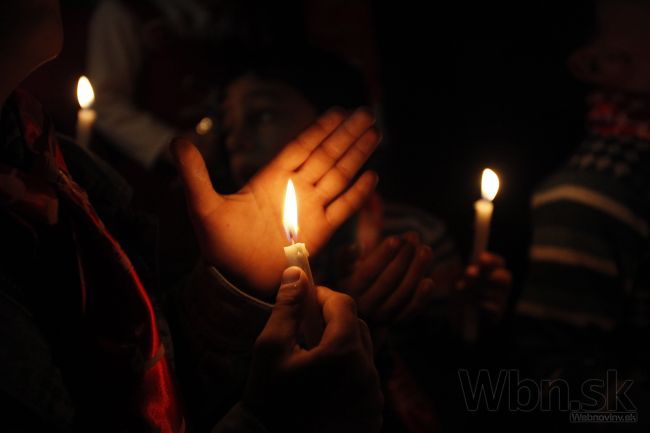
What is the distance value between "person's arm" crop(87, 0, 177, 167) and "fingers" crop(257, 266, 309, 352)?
191 centimetres

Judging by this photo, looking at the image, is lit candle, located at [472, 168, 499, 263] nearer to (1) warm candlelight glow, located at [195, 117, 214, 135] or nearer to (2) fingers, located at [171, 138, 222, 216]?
(2) fingers, located at [171, 138, 222, 216]

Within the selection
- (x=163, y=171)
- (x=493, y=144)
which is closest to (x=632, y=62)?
(x=493, y=144)

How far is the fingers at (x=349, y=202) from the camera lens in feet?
4.34

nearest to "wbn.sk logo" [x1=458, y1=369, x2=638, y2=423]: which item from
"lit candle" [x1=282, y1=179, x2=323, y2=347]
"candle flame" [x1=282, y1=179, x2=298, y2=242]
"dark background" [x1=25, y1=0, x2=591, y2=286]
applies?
"lit candle" [x1=282, y1=179, x2=323, y2=347]

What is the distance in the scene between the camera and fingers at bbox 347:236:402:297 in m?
1.50

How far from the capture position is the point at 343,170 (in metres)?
1.31

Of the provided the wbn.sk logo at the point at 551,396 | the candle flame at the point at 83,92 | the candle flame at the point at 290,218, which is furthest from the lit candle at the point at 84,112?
the wbn.sk logo at the point at 551,396

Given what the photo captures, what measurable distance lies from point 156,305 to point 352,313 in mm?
442

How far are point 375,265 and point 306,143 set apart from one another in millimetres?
391

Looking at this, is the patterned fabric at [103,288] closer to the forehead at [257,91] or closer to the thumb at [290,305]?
the thumb at [290,305]

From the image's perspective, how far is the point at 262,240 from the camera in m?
1.26

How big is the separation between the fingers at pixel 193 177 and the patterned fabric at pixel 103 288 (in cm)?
20

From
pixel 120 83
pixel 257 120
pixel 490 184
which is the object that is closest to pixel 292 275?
pixel 490 184

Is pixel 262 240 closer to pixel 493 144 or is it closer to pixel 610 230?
pixel 610 230
